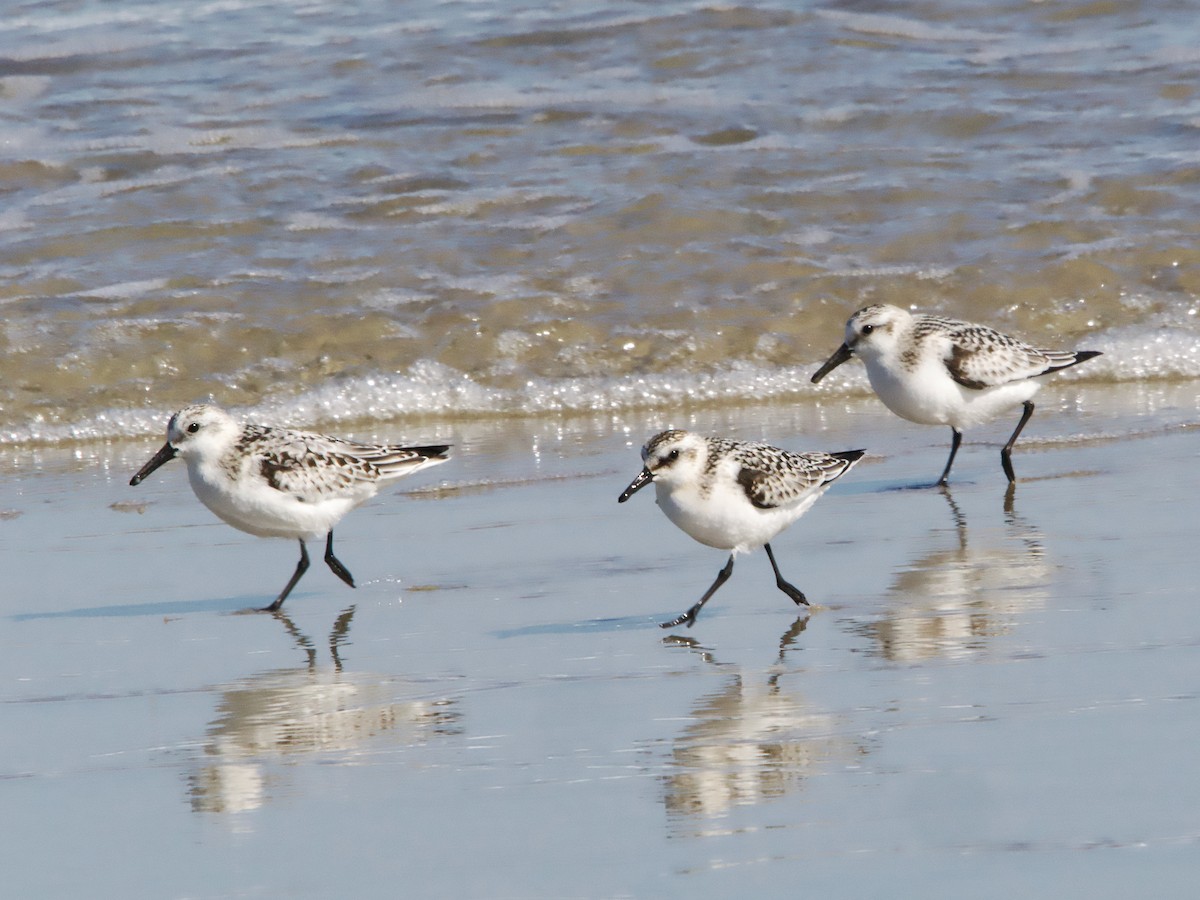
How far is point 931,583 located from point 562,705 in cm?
192

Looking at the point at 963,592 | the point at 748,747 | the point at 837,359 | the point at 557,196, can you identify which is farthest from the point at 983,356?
the point at 557,196

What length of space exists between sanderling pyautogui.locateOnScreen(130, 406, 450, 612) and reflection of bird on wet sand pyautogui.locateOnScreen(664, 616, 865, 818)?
7.56 feet

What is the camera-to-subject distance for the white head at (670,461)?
6.30m

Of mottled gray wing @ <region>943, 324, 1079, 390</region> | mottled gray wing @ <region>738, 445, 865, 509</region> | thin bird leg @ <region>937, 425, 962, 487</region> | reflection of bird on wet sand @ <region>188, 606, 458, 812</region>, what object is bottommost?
thin bird leg @ <region>937, 425, 962, 487</region>

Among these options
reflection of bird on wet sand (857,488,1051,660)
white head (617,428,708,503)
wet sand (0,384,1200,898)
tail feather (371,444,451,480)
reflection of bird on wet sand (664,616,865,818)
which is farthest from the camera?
tail feather (371,444,451,480)

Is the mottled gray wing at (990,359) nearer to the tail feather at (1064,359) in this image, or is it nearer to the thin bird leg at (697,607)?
the tail feather at (1064,359)

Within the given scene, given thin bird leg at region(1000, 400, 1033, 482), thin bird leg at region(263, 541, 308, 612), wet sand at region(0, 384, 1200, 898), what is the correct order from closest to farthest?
wet sand at region(0, 384, 1200, 898)
thin bird leg at region(263, 541, 308, 612)
thin bird leg at region(1000, 400, 1033, 482)

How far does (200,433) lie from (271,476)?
1.15ft

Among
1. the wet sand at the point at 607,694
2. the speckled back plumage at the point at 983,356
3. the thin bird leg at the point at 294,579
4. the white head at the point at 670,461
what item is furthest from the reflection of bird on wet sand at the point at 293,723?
the speckled back plumage at the point at 983,356

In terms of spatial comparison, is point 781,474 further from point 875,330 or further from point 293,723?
point 875,330

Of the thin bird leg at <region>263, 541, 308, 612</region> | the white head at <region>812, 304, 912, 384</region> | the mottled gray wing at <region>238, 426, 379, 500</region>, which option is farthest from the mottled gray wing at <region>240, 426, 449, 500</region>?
the white head at <region>812, 304, 912, 384</region>

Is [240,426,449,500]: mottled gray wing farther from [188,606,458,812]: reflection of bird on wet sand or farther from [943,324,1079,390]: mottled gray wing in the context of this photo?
[943,324,1079,390]: mottled gray wing

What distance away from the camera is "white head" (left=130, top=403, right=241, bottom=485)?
7.27m

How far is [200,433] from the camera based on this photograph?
7289 mm
